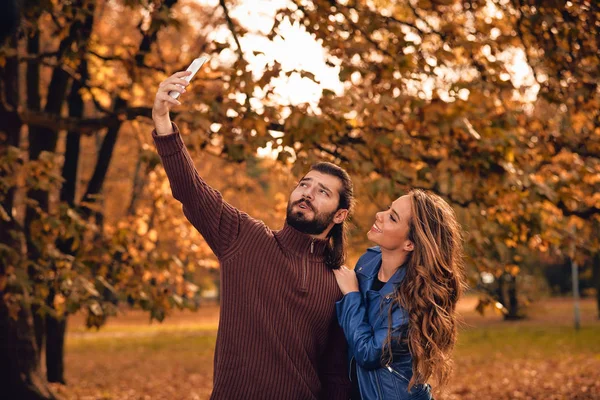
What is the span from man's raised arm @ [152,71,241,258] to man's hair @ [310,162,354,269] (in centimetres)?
53

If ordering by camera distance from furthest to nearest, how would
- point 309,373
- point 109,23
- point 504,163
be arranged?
point 109,23 < point 504,163 < point 309,373

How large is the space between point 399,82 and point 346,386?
412 centimetres

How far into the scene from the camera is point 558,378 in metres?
12.9

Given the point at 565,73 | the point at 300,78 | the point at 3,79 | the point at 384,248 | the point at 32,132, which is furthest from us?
the point at 32,132

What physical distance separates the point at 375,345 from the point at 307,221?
0.70 meters

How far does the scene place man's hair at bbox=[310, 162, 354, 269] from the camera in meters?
3.91

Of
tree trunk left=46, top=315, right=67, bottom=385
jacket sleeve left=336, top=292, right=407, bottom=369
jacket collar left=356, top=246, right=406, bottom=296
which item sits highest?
jacket collar left=356, top=246, right=406, bottom=296

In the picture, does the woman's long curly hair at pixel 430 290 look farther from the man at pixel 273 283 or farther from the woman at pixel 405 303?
the man at pixel 273 283

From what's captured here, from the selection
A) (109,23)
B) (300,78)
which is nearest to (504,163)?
(300,78)

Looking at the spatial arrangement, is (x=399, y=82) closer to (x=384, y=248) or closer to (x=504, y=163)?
(x=504, y=163)

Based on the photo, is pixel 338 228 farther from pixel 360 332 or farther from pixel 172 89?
pixel 172 89

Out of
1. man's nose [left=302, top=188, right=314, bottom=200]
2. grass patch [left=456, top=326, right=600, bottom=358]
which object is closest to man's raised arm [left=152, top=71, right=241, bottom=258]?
man's nose [left=302, top=188, right=314, bottom=200]

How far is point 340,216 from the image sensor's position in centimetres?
394

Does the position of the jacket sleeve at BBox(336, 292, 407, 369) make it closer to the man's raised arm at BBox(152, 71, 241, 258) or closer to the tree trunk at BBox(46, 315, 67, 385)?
the man's raised arm at BBox(152, 71, 241, 258)
